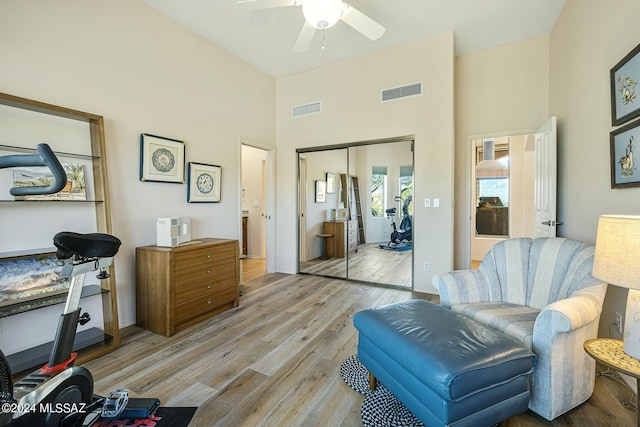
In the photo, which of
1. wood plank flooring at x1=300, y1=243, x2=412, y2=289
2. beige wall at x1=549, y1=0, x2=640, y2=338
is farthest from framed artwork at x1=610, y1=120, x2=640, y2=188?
wood plank flooring at x1=300, y1=243, x2=412, y2=289

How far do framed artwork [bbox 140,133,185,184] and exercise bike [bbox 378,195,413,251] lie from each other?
2.84 meters

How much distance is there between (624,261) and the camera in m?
1.15

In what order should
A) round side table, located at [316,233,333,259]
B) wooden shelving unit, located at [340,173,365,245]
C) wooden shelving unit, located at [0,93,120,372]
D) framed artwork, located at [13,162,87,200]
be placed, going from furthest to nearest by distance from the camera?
round side table, located at [316,233,333,259] < wooden shelving unit, located at [340,173,365,245] < wooden shelving unit, located at [0,93,120,372] < framed artwork, located at [13,162,87,200]

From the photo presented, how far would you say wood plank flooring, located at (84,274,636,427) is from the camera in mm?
1546

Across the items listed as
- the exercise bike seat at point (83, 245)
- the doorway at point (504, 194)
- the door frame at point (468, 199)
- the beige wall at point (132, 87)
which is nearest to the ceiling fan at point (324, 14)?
the beige wall at point (132, 87)

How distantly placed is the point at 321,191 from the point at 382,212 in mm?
1081

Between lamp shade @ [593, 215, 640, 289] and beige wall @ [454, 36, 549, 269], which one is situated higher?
beige wall @ [454, 36, 549, 269]

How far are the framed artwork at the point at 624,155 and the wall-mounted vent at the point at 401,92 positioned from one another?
7.20 feet

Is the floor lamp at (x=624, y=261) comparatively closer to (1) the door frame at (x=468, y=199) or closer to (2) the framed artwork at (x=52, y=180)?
(1) the door frame at (x=468, y=199)

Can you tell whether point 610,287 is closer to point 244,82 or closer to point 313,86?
point 313,86

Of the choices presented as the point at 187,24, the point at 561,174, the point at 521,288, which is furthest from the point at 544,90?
the point at 187,24

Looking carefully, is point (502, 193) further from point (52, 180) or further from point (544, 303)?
point (52, 180)

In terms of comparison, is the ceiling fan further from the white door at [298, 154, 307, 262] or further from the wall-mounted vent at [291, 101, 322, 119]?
the white door at [298, 154, 307, 262]

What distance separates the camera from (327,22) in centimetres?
221
